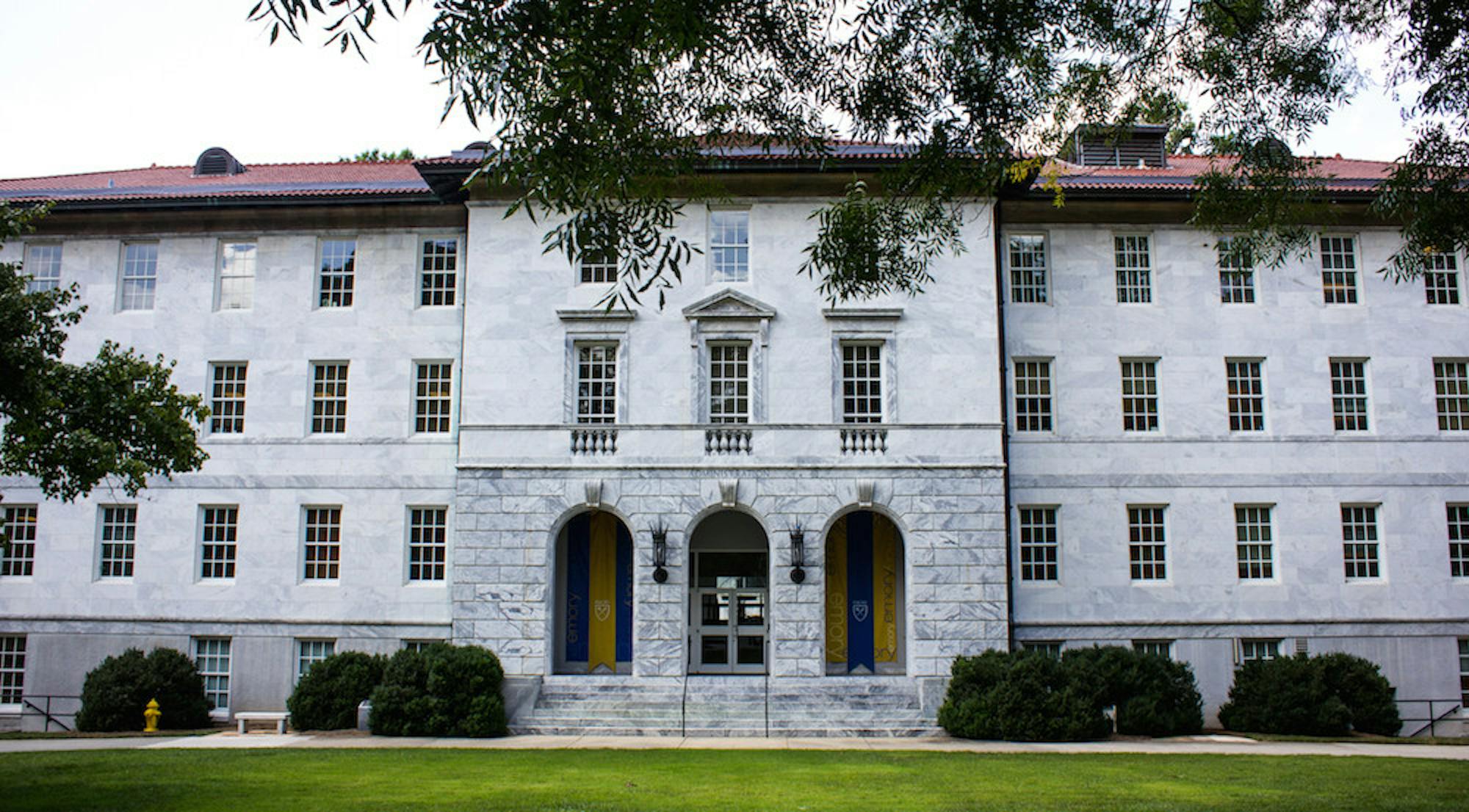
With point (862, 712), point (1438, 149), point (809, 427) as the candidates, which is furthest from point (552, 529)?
point (1438, 149)

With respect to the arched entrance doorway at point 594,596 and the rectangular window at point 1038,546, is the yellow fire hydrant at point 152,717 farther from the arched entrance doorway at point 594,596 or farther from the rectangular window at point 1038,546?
the rectangular window at point 1038,546

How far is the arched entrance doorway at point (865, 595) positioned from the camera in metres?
24.7

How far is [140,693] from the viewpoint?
23.0 metres

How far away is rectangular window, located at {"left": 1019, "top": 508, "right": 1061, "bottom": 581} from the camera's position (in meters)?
24.8

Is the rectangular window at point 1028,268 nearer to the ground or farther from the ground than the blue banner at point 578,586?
farther from the ground

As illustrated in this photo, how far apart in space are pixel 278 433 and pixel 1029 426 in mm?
17262

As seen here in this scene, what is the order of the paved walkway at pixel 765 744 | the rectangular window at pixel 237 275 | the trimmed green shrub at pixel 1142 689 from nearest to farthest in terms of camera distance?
the paved walkway at pixel 765 744 < the trimmed green shrub at pixel 1142 689 < the rectangular window at pixel 237 275

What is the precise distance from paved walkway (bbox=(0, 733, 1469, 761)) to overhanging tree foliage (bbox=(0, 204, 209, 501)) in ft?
20.2

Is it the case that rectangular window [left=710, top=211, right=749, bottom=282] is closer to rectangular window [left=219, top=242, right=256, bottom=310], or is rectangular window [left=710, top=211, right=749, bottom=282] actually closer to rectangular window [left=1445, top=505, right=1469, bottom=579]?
rectangular window [left=219, top=242, right=256, bottom=310]

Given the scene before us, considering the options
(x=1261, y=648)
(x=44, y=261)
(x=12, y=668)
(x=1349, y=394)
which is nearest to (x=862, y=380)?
(x=1261, y=648)

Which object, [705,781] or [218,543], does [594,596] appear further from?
[705,781]

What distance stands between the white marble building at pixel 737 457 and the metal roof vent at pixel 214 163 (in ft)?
→ 11.7

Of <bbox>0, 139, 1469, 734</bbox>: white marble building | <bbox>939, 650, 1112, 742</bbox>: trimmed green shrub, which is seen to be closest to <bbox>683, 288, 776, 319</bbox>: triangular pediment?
<bbox>0, 139, 1469, 734</bbox>: white marble building

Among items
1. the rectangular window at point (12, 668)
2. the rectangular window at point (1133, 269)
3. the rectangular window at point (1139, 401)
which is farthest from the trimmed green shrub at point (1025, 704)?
the rectangular window at point (12, 668)
